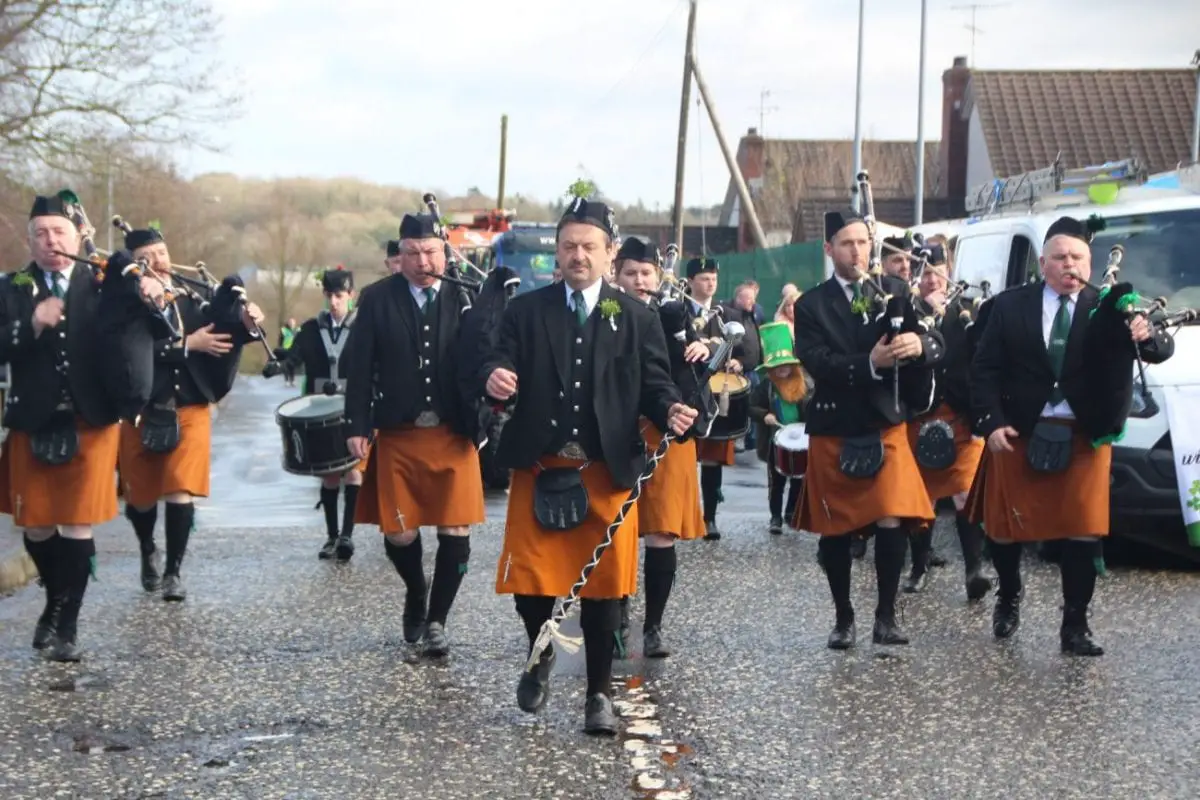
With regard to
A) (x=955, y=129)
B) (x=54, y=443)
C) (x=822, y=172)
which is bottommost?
(x=54, y=443)

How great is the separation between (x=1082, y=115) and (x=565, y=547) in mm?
42497

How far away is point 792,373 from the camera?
12.5 meters

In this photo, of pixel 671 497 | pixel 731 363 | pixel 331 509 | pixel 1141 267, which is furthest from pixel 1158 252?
pixel 331 509

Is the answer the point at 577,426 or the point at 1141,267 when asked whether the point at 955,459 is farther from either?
the point at 577,426

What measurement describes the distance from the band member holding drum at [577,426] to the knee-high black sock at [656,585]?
1.34 meters

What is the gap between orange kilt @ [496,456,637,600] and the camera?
22.1 ft

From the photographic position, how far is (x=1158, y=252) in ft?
38.5

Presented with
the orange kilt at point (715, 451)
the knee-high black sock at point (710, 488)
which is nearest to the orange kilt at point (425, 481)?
the orange kilt at point (715, 451)

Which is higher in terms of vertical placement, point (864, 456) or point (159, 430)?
point (864, 456)

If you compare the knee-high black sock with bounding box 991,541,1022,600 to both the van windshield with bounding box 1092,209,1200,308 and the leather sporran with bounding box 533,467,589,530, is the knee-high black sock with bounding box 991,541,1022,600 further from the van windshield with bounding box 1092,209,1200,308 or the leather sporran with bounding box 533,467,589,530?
the van windshield with bounding box 1092,209,1200,308

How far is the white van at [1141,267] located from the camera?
10617 millimetres

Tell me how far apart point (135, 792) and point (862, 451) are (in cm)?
366

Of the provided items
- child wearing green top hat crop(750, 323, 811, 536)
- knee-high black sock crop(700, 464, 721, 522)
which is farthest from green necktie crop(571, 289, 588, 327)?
knee-high black sock crop(700, 464, 721, 522)

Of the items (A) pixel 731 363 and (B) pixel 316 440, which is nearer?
(A) pixel 731 363
